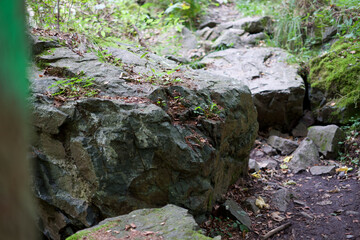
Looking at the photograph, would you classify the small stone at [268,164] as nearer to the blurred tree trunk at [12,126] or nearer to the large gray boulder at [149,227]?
the large gray boulder at [149,227]

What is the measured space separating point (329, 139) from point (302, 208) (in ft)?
6.06

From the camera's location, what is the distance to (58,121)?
3.17 m

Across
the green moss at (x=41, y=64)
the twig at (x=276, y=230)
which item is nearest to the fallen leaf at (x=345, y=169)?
the twig at (x=276, y=230)

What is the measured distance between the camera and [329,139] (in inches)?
221

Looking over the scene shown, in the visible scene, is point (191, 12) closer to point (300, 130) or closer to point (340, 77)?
point (340, 77)

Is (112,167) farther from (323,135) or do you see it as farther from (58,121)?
(323,135)

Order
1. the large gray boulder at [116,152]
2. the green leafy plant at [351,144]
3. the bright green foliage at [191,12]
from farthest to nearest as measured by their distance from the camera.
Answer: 1. the bright green foliage at [191,12]
2. the green leafy plant at [351,144]
3. the large gray boulder at [116,152]

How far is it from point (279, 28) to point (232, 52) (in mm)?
1662

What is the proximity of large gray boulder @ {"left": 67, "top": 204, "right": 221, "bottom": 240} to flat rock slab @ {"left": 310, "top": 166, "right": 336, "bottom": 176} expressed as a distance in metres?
3.24

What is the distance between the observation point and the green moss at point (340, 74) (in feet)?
19.9

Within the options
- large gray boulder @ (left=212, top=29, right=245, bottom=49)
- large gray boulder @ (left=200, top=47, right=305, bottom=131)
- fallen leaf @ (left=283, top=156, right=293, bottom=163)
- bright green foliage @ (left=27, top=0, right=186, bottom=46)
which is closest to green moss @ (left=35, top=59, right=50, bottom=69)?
bright green foliage @ (left=27, top=0, right=186, bottom=46)

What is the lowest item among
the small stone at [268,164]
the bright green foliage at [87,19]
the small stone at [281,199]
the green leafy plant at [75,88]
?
the small stone at [281,199]

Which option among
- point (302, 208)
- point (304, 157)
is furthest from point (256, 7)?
point (302, 208)

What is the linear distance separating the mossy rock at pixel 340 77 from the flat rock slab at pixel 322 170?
1.32 meters
